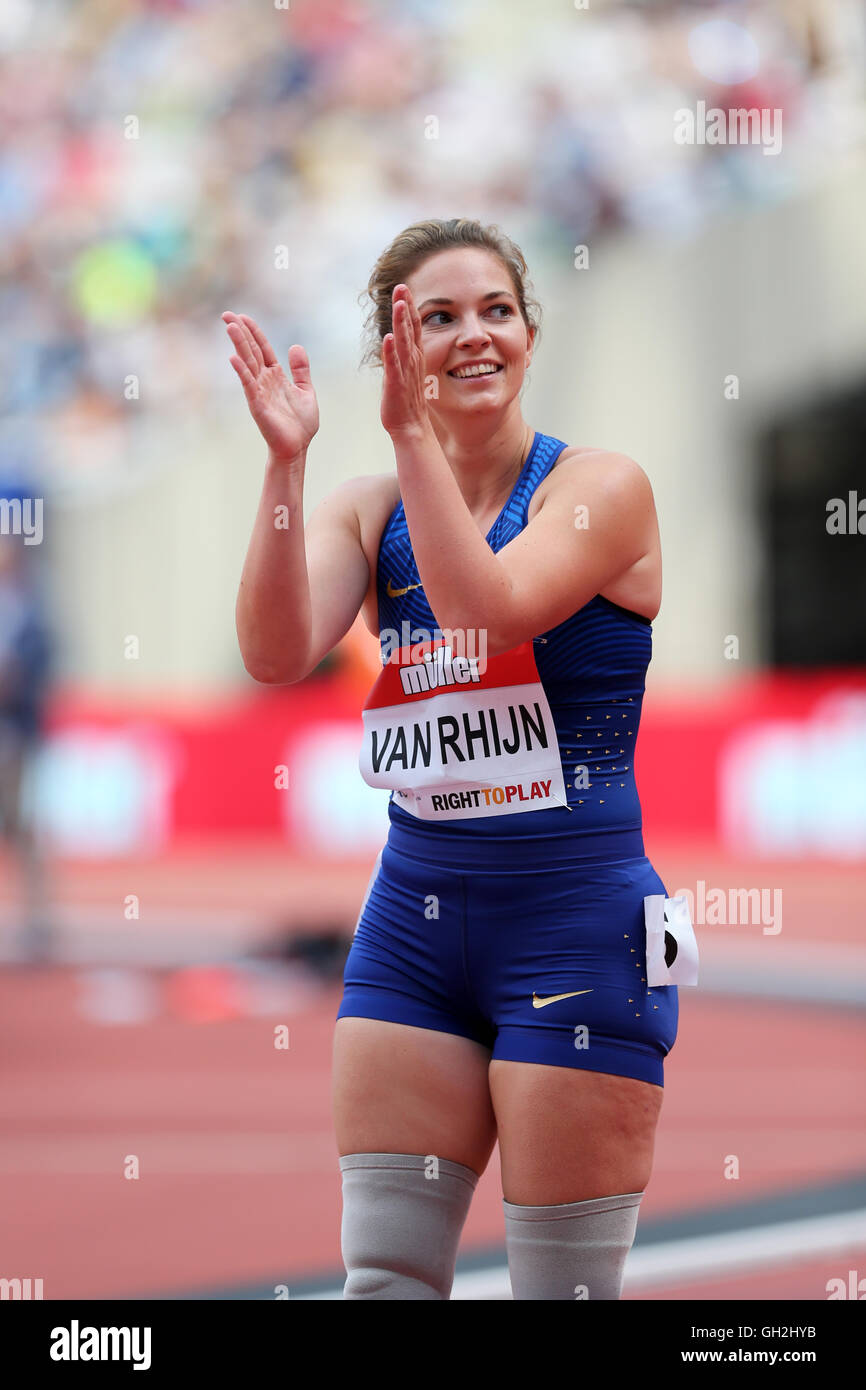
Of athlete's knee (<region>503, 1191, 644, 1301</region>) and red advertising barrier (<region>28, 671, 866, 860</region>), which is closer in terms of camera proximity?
athlete's knee (<region>503, 1191, 644, 1301</region>)

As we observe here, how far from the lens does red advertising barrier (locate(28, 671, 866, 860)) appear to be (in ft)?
40.4

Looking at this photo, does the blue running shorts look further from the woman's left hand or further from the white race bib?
the woman's left hand

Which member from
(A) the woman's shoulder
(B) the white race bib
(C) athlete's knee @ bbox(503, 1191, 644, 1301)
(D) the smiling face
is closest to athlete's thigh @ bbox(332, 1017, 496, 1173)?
(C) athlete's knee @ bbox(503, 1191, 644, 1301)

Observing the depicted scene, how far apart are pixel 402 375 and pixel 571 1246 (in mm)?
1155

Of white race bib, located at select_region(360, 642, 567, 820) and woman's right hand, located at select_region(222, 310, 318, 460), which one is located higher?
woman's right hand, located at select_region(222, 310, 318, 460)

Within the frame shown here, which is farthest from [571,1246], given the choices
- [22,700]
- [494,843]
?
[22,700]

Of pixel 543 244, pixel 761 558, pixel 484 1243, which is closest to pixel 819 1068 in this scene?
pixel 484 1243

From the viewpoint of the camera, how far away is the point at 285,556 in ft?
7.60

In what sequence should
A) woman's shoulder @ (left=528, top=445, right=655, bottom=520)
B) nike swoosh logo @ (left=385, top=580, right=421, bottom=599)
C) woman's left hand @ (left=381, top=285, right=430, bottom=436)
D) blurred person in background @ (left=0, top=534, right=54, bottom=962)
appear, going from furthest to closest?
blurred person in background @ (left=0, top=534, right=54, bottom=962) → nike swoosh logo @ (left=385, top=580, right=421, bottom=599) → woman's shoulder @ (left=528, top=445, right=655, bottom=520) → woman's left hand @ (left=381, top=285, right=430, bottom=436)

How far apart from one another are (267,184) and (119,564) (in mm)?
3964

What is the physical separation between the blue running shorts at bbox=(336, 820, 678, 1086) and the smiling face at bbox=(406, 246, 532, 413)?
2.05 ft

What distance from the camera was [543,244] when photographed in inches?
645

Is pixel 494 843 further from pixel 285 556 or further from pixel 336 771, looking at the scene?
pixel 336 771
